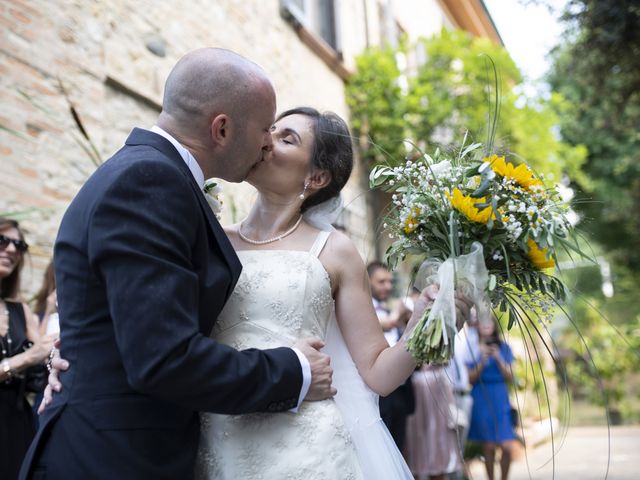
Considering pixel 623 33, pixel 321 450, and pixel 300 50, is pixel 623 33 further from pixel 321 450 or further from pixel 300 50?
pixel 321 450

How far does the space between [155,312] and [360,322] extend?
104 centimetres

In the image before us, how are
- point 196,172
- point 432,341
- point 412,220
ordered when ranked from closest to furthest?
point 196,172 < point 432,341 < point 412,220

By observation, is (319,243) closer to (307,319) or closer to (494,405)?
(307,319)

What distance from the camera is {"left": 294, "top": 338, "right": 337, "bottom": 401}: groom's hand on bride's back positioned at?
2.28 m

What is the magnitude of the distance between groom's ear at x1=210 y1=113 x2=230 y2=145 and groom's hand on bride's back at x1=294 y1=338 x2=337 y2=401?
2.11ft

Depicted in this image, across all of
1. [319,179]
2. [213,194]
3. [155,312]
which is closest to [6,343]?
[213,194]

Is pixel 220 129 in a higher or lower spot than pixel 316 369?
higher

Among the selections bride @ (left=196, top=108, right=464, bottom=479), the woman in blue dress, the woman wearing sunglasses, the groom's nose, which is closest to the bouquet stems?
bride @ (left=196, top=108, right=464, bottom=479)

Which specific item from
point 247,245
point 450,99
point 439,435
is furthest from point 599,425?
point 247,245

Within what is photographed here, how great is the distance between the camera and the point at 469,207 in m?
2.46

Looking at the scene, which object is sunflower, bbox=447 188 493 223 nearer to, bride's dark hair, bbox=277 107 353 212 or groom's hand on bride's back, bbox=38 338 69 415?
bride's dark hair, bbox=277 107 353 212

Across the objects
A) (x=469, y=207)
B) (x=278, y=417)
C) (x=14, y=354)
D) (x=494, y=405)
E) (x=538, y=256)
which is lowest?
(x=278, y=417)

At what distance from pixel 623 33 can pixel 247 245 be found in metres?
7.45

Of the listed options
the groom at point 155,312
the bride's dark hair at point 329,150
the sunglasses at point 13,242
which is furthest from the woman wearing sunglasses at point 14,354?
the groom at point 155,312
